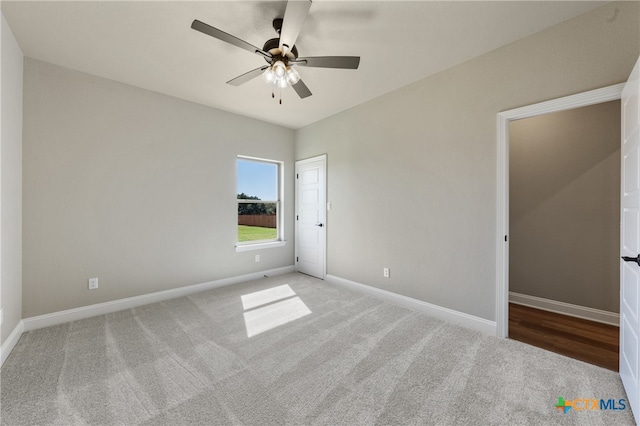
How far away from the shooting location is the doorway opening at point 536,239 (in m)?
2.28

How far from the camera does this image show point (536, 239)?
10.7ft

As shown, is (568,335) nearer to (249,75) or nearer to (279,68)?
(279,68)

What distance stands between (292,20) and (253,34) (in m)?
0.75

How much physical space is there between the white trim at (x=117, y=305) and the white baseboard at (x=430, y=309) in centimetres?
191

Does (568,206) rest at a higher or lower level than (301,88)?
lower

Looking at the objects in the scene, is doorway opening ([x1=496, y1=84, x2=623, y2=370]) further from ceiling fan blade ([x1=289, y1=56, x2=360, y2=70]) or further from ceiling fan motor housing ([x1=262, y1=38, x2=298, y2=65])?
ceiling fan motor housing ([x1=262, y1=38, x2=298, y2=65])

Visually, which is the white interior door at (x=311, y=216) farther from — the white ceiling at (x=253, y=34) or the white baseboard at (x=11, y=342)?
the white baseboard at (x=11, y=342)

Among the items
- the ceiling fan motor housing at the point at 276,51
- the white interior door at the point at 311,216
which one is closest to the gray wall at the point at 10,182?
the ceiling fan motor housing at the point at 276,51

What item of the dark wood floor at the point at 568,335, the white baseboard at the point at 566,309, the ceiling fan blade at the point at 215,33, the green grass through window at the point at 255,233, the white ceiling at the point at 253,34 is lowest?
the dark wood floor at the point at 568,335

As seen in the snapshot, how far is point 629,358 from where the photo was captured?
1.61 metres

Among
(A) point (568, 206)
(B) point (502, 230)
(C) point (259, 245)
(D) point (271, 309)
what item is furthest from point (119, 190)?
(A) point (568, 206)

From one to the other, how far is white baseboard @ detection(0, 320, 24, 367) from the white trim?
0.36ft

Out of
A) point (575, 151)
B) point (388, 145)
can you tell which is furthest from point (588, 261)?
point (388, 145)

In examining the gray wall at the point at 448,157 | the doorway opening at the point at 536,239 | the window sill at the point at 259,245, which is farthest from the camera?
Result: the window sill at the point at 259,245
